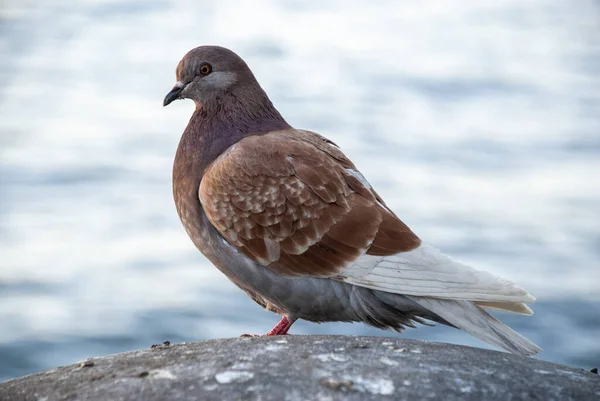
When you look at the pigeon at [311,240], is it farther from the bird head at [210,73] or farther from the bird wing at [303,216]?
the bird head at [210,73]

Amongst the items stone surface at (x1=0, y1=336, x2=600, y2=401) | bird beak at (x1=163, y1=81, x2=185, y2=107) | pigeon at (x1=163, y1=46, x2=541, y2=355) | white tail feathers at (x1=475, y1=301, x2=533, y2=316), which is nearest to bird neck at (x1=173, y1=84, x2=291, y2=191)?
pigeon at (x1=163, y1=46, x2=541, y2=355)

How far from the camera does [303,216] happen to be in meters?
6.97

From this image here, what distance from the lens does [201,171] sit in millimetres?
7230

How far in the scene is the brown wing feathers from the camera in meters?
6.86

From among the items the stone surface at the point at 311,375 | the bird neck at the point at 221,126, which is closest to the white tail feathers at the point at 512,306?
the stone surface at the point at 311,375

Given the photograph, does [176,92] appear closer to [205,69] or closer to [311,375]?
[205,69]

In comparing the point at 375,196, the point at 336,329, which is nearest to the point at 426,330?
the point at 336,329

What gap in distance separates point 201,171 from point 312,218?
0.94 meters

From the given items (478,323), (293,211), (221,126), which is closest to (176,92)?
(221,126)

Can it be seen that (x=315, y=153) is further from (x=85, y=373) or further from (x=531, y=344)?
(x=85, y=373)

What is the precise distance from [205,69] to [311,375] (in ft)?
11.1

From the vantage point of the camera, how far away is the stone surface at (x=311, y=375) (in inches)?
189

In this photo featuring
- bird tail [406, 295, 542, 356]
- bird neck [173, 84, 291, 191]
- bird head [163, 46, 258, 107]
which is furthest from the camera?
bird head [163, 46, 258, 107]

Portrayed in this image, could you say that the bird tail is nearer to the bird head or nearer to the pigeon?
the pigeon
